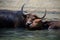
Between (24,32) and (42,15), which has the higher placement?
(42,15)

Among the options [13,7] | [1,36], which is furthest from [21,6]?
[1,36]

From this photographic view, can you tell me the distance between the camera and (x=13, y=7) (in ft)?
11.9

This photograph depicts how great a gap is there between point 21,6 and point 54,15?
22.2 inches

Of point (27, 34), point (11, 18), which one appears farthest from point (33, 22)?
point (11, 18)

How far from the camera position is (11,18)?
3.65 m

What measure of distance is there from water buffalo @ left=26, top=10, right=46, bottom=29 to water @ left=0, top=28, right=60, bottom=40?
3.3 inches

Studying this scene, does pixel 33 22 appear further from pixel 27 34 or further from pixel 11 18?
pixel 11 18

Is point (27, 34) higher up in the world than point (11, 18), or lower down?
lower down

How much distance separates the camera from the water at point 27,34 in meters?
3.31

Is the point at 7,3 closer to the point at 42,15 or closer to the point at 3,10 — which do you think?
the point at 3,10

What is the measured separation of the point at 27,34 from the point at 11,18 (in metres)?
0.45

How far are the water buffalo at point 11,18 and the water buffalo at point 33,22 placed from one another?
0.36 feet

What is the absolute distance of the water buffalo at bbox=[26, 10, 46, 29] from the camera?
351cm

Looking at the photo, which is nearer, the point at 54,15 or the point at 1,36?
the point at 1,36
